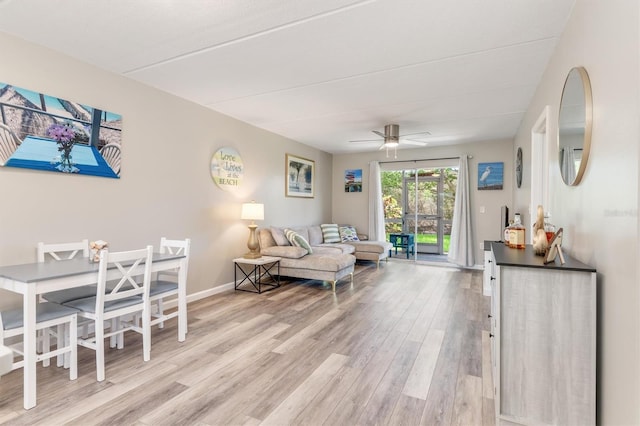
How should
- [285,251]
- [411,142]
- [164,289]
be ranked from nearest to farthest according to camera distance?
[164,289], [285,251], [411,142]

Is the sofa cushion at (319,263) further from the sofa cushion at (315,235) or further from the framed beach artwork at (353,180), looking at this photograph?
the framed beach artwork at (353,180)

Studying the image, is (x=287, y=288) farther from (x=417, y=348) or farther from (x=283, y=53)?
(x=283, y=53)

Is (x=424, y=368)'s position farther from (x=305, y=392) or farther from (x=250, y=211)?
(x=250, y=211)

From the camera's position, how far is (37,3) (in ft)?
6.95

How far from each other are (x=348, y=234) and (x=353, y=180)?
140 cm

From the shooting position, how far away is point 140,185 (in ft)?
11.2

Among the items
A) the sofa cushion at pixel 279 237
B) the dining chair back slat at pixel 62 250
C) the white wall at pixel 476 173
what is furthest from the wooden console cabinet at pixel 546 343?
the white wall at pixel 476 173

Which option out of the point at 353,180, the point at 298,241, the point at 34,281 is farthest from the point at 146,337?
the point at 353,180

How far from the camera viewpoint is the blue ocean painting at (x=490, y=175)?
604 cm

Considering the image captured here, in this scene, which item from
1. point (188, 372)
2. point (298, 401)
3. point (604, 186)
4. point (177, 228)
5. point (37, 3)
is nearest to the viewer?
point (604, 186)

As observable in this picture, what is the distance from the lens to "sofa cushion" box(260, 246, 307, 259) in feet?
15.9

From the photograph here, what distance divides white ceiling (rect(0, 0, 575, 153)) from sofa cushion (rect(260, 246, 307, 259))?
207cm

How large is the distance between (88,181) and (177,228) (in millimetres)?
1087

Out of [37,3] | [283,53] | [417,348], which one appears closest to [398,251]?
[417,348]
